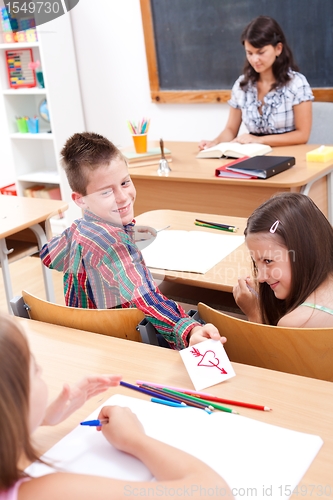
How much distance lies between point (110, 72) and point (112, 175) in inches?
123

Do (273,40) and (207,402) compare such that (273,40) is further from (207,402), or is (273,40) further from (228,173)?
(207,402)

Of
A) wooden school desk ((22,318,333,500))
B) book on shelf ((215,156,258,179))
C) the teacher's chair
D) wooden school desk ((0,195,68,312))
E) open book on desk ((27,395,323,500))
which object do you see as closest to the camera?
open book on desk ((27,395,323,500))

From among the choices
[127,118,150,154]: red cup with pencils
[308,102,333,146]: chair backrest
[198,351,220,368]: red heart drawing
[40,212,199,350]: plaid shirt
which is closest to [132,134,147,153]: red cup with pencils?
[127,118,150,154]: red cup with pencils

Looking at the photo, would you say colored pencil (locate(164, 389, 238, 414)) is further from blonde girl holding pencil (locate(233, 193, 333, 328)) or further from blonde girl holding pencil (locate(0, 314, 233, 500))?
blonde girl holding pencil (locate(233, 193, 333, 328))

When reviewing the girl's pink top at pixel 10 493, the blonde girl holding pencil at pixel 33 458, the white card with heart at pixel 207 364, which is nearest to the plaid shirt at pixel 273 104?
the white card with heart at pixel 207 364

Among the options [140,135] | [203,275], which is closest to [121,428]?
[203,275]

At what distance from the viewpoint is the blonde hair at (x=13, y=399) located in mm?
715

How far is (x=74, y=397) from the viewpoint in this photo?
1002 mm

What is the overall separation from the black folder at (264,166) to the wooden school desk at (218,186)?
1.2 inches

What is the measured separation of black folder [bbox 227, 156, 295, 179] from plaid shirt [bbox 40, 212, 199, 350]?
1.02 metres

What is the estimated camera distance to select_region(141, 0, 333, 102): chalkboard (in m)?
3.60

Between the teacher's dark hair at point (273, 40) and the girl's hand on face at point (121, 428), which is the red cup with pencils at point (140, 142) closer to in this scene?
the teacher's dark hair at point (273, 40)

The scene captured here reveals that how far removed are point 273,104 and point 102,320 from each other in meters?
2.22

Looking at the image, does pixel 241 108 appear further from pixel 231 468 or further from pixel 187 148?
pixel 231 468
